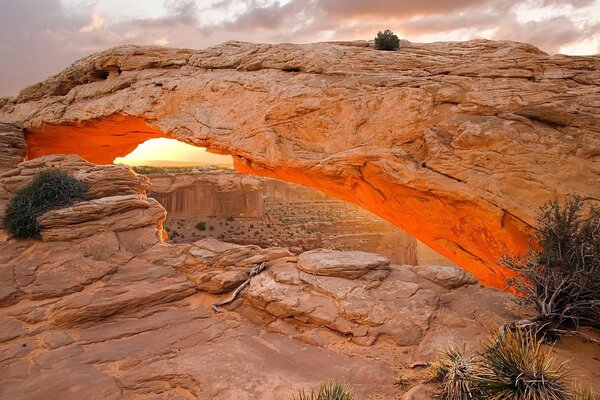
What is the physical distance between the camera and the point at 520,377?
4.02m

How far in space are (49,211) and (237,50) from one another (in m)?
7.93

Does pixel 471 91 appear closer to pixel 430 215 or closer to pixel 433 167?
pixel 433 167

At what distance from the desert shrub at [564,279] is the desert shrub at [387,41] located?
7.64 m

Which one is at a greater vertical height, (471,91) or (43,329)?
(471,91)

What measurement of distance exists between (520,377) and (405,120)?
752 cm

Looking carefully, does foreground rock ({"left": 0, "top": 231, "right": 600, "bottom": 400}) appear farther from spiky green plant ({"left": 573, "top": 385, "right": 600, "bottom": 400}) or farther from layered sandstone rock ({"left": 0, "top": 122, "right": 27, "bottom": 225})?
layered sandstone rock ({"left": 0, "top": 122, "right": 27, "bottom": 225})

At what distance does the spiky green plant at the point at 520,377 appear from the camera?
3.91 meters

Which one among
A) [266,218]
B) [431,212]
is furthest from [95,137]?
[266,218]

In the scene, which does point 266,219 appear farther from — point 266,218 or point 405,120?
point 405,120

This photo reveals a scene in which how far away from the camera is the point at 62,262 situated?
27.4ft

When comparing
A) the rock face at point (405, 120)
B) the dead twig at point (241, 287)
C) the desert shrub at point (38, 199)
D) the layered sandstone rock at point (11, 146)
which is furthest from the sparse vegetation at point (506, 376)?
the layered sandstone rock at point (11, 146)

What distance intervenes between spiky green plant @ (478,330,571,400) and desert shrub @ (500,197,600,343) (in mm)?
1421

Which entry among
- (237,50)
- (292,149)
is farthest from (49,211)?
(237,50)

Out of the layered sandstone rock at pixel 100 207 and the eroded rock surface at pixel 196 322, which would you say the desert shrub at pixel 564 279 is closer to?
the eroded rock surface at pixel 196 322
